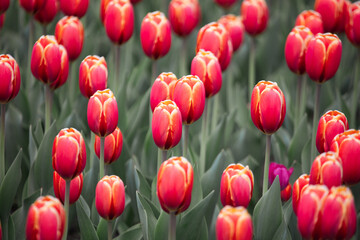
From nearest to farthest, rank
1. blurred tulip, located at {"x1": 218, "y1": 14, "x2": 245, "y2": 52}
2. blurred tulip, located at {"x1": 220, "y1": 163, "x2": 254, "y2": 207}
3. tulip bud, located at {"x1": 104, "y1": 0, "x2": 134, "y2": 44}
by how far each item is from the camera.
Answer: blurred tulip, located at {"x1": 220, "y1": 163, "x2": 254, "y2": 207}, tulip bud, located at {"x1": 104, "y1": 0, "x2": 134, "y2": 44}, blurred tulip, located at {"x1": 218, "y1": 14, "x2": 245, "y2": 52}

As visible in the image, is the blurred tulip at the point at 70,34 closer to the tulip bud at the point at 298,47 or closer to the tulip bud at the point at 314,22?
the tulip bud at the point at 298,47

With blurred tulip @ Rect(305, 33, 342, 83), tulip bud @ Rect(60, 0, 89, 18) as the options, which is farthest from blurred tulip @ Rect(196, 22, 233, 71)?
tulip bud @ Rect(60, 0, 89, 18)

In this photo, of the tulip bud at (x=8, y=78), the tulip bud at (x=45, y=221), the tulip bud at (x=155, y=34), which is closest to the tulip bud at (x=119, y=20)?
the tulip bud at (x=155, y=34)

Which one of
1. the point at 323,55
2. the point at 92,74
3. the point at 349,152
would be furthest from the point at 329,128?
the point at 92,74

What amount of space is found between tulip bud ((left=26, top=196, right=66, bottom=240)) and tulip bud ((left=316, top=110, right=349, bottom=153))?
87 cm

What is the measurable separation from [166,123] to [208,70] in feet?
1.28

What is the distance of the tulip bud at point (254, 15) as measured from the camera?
271cm

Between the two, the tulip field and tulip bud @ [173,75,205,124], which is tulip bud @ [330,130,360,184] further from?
tulip bud @ [173,75,205,124]

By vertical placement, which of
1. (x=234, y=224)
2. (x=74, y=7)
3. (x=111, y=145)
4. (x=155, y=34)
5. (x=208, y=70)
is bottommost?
(x=234, y=224)

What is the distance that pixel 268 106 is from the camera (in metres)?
1.74

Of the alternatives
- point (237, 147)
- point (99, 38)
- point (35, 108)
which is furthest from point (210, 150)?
point (99, 38)

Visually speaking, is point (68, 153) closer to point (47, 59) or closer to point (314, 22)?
point (47, 59)

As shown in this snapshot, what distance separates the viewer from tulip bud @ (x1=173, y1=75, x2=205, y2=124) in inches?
69.4

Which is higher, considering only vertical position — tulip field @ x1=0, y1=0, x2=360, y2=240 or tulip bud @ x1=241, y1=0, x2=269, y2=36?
tulip bud @ x1=241, y1=0, x2=269, y2=36
